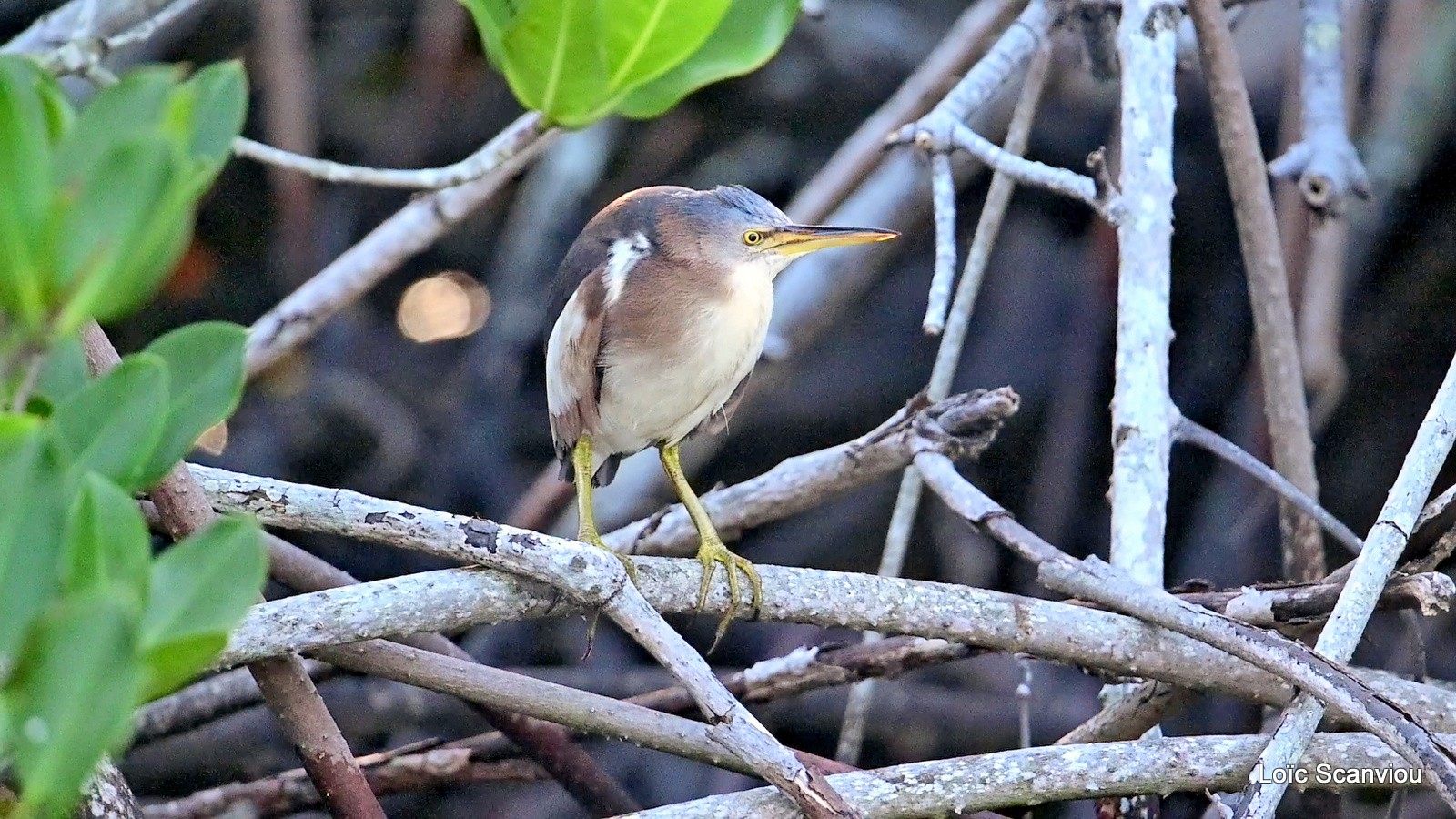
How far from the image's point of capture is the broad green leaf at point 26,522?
683 mm

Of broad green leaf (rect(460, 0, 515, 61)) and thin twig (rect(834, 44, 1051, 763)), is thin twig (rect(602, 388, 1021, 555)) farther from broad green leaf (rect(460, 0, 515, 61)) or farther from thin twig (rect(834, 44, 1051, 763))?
broad green leaf (rect(460, 0, 515, 61))

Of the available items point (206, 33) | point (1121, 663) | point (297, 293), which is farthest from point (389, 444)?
point (1121, 663)

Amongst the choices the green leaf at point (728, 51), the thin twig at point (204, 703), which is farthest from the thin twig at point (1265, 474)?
the thin twig at point (204, 703)

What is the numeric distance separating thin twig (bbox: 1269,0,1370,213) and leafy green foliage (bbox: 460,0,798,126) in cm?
83

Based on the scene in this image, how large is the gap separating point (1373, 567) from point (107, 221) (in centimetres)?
120

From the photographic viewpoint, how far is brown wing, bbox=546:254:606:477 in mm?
1954

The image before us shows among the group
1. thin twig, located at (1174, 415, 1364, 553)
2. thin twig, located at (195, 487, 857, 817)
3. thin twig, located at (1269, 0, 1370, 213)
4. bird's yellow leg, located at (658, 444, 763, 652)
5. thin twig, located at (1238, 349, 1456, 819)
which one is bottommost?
bird's yellow leg, located at (658, 444, 763, 652)

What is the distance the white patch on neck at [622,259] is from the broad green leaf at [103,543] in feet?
4.13

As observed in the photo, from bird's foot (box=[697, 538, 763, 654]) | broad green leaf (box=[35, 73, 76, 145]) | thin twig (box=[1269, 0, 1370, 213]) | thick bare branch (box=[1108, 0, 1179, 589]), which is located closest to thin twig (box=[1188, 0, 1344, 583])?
thin twig (box=[1269, 0, 1370, 213])

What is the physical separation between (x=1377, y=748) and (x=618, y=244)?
119 cm

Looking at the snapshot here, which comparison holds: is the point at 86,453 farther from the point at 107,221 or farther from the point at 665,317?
the point at 665,317

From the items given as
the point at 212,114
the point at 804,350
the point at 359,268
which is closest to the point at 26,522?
the point at 212,114

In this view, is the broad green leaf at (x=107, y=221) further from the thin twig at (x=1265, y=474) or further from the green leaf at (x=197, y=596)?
the thin twig at (x=1265, y=474)

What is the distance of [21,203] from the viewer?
698 mm
